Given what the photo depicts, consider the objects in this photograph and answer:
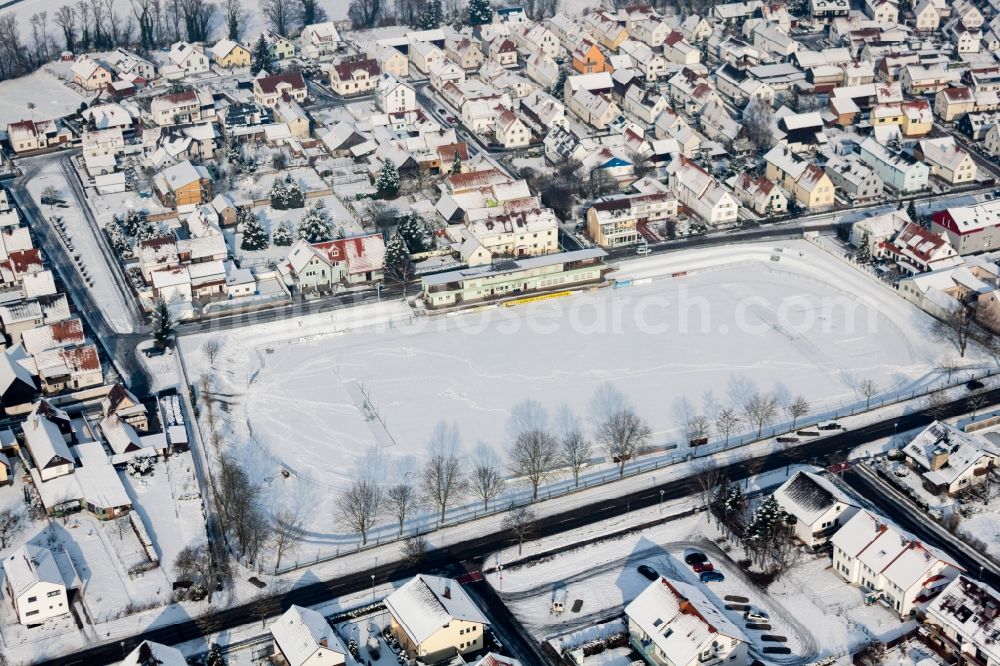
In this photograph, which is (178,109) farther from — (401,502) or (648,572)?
(648,572)

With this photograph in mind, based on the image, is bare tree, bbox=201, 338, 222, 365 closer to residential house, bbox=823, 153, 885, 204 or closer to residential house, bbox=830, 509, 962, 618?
residential house, bbox=830, 509, 962, 618

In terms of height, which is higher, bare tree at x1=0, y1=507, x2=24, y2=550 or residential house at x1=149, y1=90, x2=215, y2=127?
residential house at x1=149, y1=90, x2=215, y2=127

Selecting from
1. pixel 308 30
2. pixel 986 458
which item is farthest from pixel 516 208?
pixel 308 30

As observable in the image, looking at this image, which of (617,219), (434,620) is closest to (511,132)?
(617,219)

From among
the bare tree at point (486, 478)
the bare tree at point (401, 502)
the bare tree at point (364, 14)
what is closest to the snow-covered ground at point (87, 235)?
the bare tree at point (401, 502)

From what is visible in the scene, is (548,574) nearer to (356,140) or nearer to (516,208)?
(516,208)

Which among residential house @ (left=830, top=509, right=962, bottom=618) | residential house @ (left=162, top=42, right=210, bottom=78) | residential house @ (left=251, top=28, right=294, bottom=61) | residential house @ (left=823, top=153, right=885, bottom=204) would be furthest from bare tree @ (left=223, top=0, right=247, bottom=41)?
residential house @ (left=830, top=509, right=962, bottom=618)
